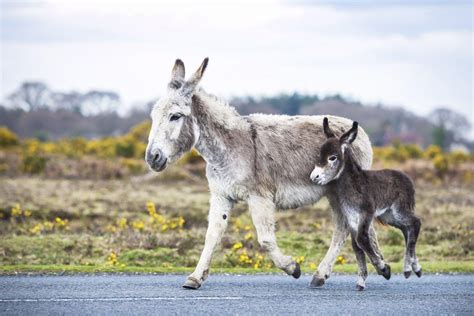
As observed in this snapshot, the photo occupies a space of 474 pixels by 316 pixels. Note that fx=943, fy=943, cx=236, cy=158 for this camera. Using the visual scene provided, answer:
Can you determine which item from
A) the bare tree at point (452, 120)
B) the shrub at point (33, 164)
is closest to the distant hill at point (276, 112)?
the bare tree at point (452, 120)

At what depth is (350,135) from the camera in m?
13.4

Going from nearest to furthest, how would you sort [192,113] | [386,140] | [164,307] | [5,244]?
1. [164,307]
2. [192,113]
3. [5,244]
4. [386,140]

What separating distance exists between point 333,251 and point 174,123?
9.85 feet

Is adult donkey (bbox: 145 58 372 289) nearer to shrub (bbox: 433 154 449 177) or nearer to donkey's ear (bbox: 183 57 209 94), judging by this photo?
donkey's ear (bbox: 183 57 209 94)

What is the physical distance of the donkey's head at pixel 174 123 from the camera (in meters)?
12.4

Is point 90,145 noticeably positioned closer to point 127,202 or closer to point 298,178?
point 127,202

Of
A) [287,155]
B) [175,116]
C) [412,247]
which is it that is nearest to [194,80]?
[175,116]

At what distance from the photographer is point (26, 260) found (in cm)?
1756

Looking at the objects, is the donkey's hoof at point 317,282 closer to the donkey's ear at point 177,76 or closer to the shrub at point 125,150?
the donkey's ear at point 177,76

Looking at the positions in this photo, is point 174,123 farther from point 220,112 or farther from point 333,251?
point 333,251

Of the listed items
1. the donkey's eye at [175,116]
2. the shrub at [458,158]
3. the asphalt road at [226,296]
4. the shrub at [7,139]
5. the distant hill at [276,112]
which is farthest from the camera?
the distant hill at [276,112]

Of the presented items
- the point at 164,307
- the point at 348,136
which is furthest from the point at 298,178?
the point at 164,307

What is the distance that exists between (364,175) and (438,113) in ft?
412

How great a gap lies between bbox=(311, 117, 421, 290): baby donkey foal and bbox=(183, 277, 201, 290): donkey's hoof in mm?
2123
